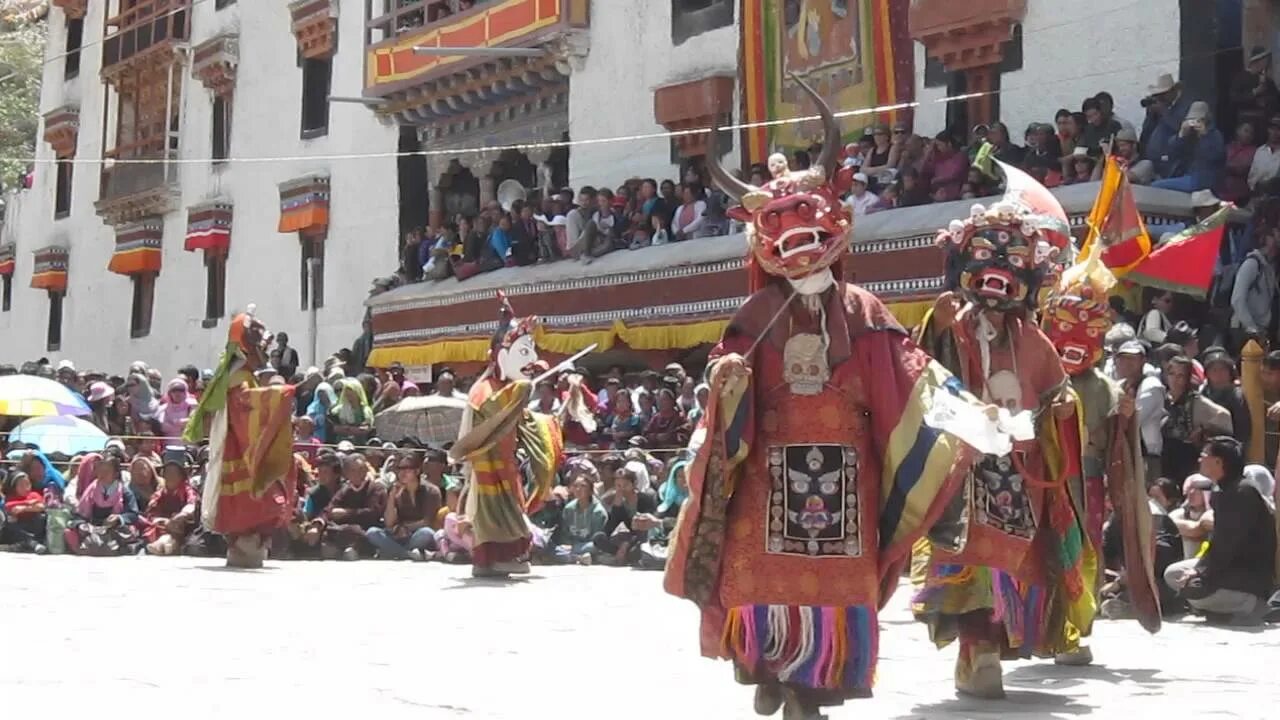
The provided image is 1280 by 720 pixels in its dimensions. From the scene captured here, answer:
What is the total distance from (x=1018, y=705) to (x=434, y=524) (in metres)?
8.72

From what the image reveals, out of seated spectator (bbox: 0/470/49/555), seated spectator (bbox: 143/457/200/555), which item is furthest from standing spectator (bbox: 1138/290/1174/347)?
seated spectator (bbox: 0/470/49/555)

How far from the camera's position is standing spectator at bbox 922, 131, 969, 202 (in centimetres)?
1405

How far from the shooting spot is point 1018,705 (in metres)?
5.89

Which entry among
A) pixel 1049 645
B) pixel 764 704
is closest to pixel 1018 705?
pixel 1049 645

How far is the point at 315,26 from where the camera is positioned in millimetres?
25906

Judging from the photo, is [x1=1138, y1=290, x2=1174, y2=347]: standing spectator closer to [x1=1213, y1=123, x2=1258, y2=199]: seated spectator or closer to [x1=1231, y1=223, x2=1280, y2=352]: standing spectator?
Answer: [x1=1231, y1=223, x2=1280, y2=352]: standing spectator

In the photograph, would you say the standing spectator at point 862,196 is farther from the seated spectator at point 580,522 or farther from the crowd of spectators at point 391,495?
the seated spectator at point 580,522

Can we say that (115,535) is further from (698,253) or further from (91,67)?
(91,67)

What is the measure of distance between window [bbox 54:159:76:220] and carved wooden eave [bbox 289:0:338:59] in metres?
8.99

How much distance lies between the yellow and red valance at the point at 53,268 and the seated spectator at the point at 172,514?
64.3 feet

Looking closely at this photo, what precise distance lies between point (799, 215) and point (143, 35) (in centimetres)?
2719

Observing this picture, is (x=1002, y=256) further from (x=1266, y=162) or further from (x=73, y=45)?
(x=73, y=45)

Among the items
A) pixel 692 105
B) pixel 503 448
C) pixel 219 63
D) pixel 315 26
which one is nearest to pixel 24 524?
pixel 503 448

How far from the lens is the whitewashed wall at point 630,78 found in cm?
1952
